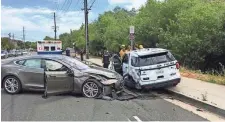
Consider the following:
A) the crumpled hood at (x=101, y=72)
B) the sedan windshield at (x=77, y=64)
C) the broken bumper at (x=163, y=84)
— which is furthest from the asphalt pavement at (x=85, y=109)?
the sedan windshield at (x=77, y=64)

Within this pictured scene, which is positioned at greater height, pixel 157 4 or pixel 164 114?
pixel 157 4

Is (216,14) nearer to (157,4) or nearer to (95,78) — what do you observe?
(157,4)

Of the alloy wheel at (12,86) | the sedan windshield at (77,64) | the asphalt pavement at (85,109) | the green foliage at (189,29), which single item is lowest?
the asphalt pavement at (85,109)

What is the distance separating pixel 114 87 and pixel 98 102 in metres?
1.37

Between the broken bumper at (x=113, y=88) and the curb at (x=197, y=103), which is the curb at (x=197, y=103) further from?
the broken bumper at (x=113, y=88)

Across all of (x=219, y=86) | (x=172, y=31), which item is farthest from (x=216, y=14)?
(x=219, y=86)

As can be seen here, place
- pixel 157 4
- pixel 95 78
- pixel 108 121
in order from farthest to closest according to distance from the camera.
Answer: pixel 157 4
pixel 95 78
pixel 108 121

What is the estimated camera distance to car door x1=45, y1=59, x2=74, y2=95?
13.2 meters

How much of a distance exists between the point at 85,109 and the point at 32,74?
3.68 m

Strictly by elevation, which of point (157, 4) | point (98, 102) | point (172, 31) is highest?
point (157, 4)

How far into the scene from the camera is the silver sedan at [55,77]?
520 inches

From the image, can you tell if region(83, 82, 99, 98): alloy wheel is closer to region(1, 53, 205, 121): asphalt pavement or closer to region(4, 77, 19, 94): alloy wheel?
region(1, 53, 205, 121): asphalt pavement

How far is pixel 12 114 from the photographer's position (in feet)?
32.9

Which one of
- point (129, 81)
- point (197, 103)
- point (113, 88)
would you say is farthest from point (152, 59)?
point (197, 103)
